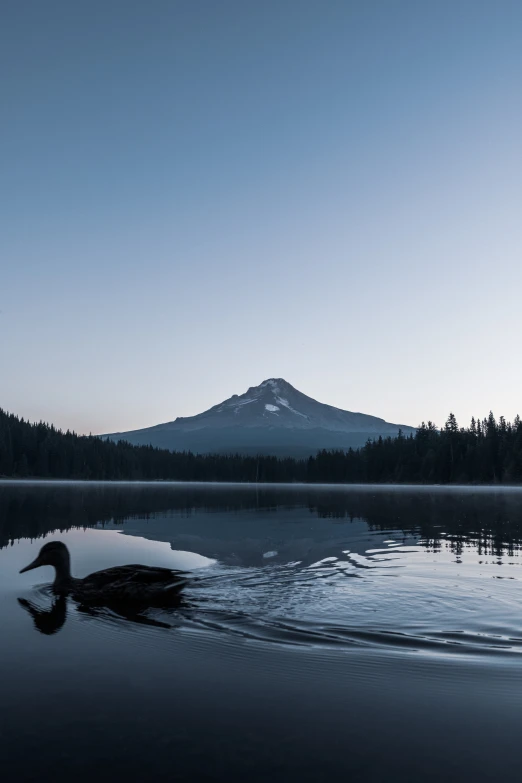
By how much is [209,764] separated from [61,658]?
4.21 metres

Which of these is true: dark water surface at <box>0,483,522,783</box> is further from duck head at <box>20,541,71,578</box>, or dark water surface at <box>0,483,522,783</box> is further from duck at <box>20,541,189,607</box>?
duck head at <box>20,541,71,578</box>

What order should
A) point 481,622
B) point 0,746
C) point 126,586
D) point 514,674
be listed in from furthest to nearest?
point 126,586, point 481,622, point 514,674, point 0,746

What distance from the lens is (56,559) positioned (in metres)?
15.3

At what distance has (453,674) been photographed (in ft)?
26.8

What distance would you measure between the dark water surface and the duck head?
763 millimetres

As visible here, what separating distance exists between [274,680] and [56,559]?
30.3 ft

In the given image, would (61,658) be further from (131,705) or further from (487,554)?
(487,554)

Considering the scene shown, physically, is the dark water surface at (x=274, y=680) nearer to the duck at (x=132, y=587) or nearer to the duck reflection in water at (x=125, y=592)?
the duck reflection in water at (x=125, y=592)

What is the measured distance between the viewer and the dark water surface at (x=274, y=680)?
18.1ft

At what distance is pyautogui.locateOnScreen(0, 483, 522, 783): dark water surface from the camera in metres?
5.53

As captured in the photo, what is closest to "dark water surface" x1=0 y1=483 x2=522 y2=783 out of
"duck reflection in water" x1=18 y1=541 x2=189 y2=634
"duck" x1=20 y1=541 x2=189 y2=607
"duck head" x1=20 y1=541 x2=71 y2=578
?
"duck reflection in water" x1=18 y1=541 x2=189 y2=634

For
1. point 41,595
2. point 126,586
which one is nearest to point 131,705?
point 126,586

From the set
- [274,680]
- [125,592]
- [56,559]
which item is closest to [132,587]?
[125,592]

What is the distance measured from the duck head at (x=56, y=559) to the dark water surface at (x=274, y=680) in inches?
30.1
